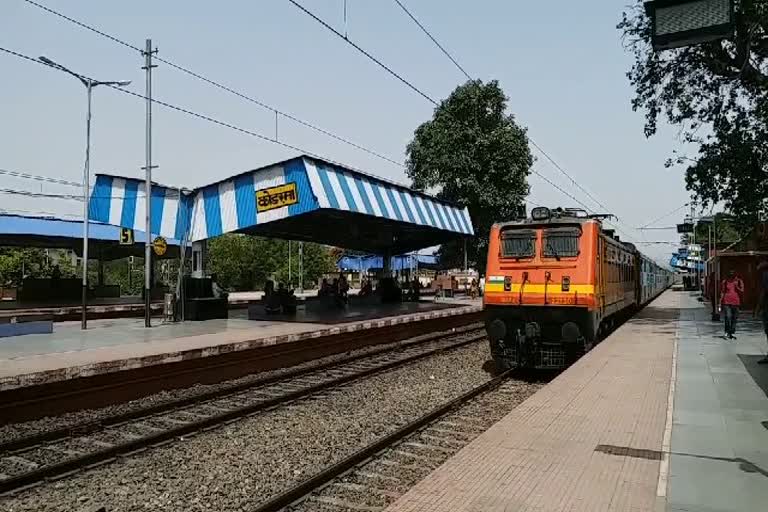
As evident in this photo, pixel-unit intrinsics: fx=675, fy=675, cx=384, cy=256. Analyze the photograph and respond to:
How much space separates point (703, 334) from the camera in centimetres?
1734

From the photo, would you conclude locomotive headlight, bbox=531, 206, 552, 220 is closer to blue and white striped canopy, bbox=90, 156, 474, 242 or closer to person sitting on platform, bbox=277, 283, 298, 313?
blue and white striped canopy, bbox=90, 156, 474, 242

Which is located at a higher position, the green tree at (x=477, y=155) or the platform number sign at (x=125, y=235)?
the green tree at (x=477, y=155)

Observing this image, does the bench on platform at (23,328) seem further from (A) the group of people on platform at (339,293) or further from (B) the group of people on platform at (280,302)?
(A) the group of people on platform at (339,293)

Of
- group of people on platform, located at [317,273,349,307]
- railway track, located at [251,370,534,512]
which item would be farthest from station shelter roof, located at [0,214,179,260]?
railway track, located at [251,370,534,512]

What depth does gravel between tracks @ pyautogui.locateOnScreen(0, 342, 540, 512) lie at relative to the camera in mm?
6105

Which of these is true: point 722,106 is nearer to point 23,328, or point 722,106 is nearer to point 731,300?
point 731,300

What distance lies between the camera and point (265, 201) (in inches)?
757

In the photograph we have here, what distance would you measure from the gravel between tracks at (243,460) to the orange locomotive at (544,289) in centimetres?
204

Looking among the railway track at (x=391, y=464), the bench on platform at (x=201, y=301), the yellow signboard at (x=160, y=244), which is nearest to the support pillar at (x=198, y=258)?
the bench on platform at (x=201, y=301)

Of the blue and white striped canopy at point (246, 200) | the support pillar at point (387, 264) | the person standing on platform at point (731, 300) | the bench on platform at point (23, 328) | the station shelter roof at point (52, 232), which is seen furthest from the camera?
the support pillar at point (387, 264)

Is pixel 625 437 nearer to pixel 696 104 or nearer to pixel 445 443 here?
pixel 445 443

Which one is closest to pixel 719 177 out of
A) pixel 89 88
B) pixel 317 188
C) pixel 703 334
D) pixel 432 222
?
pixel 703 334

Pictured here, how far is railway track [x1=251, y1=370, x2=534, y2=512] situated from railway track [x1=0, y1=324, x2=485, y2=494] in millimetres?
2595

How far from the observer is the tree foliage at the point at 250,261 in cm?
6372
